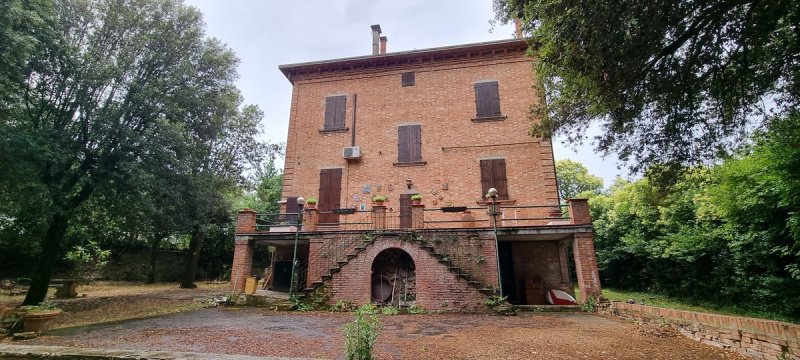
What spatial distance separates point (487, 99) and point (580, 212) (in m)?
5.78

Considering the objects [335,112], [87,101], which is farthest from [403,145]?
[87,101]

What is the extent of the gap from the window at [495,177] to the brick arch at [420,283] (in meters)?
4.21

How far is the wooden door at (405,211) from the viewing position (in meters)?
13.1

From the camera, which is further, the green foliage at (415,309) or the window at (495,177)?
the window at (495,177)

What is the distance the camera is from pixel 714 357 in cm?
493

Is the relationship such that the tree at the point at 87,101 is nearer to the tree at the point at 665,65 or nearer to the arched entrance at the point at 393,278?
the arched entrance at the point at 393,278

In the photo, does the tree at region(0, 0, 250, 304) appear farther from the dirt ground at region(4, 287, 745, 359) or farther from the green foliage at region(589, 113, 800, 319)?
the green foliage at region(589, 113, 800, 319)

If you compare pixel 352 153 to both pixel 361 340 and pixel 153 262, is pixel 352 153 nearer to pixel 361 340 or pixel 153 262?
pixel 361 340

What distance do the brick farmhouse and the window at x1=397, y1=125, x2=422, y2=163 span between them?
0.06 meters

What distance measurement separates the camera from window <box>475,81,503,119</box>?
13945mm

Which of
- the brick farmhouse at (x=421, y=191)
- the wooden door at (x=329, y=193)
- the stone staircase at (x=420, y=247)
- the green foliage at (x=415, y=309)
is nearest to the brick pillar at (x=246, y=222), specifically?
the brick farmhouse at (x=421, y=191)

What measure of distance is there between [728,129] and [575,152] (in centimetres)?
262

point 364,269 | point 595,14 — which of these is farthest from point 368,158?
point 595,14

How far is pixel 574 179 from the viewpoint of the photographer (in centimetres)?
3425
